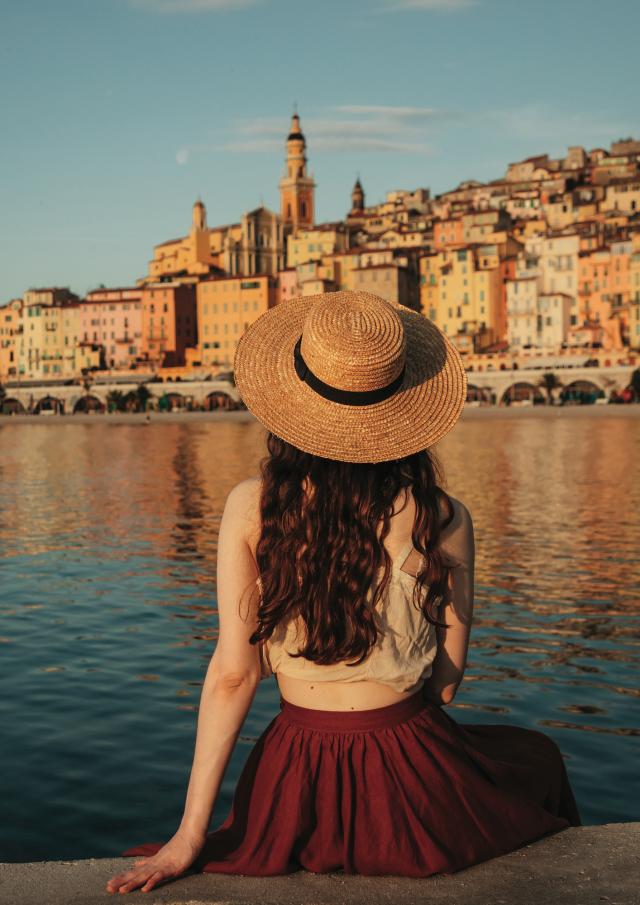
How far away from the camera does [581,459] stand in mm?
43031

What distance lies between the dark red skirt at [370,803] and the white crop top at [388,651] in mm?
88

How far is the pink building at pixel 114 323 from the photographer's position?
13925 cm

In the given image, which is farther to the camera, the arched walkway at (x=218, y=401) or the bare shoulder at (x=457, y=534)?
the arched walkway at (x=218, y=401)

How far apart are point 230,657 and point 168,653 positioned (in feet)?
26.7

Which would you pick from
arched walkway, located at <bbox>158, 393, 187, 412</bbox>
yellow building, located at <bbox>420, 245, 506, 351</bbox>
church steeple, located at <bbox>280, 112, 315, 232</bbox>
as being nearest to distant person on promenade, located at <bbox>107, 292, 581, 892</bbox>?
yellow building, located at <bbox>420, 245, 506, 351</bbox>

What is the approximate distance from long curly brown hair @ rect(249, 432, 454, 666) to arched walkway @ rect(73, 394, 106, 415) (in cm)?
12539

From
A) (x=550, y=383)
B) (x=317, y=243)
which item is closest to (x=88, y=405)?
(x=317, y=243)

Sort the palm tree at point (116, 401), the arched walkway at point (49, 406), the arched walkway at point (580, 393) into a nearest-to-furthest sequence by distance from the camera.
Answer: the arched walkway at point (580, 393), the palm tree at point (116, 401), the arched walkway at point (49, 406)

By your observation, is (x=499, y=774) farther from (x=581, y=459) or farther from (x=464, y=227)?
(x=464, y=227)

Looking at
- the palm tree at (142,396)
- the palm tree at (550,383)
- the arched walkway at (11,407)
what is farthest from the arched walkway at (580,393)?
the arched walkway at (11,407)

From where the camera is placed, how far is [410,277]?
12325 centimetres

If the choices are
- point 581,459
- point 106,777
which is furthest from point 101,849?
point 581,459

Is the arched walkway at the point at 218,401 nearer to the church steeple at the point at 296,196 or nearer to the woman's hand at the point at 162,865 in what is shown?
the church steeple at the point at 296,196

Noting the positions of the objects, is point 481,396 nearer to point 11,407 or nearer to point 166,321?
point 166,321
